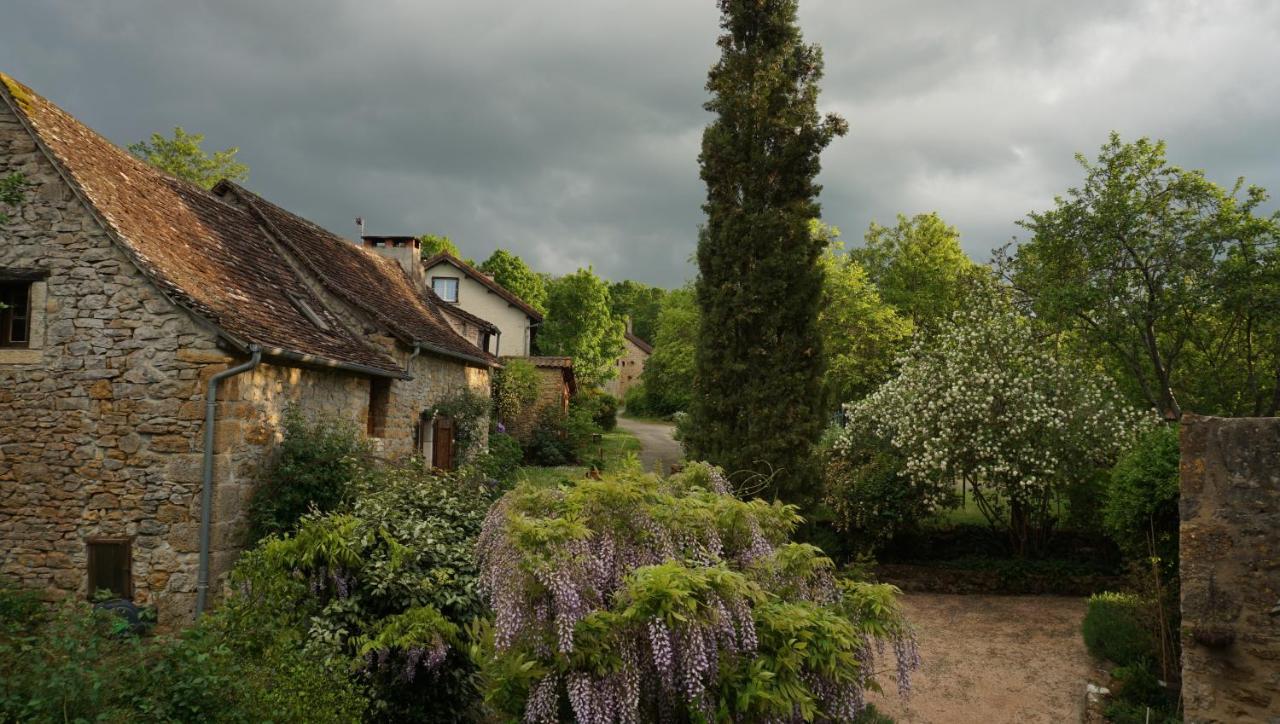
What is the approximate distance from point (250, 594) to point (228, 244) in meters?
6.83

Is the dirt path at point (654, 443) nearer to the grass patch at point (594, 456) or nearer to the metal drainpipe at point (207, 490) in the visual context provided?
the grass patch at point (594, 456)

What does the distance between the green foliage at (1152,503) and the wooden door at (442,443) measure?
11.3 metres

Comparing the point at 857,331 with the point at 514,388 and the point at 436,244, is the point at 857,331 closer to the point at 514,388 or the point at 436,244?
the point at 514,388

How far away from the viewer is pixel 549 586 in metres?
4.13

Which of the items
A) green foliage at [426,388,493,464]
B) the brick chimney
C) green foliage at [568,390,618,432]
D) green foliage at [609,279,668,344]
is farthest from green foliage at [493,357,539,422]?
green foliage at [609,279,668,344]

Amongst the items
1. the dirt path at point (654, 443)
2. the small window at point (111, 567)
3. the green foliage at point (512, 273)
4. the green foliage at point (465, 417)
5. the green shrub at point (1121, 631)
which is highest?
the green foliage at point (512, 273)

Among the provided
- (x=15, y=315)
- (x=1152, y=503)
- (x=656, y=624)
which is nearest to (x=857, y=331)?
(x=1152, y=503)

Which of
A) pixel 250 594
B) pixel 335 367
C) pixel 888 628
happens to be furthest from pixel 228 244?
pixel 888 628

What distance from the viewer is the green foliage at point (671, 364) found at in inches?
1205

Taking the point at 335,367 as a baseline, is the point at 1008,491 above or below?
below

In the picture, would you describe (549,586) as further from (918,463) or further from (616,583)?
(918,463)

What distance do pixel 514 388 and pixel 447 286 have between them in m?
9.86

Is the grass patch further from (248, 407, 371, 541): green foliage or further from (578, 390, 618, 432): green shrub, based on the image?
(248, 407, 371, 541): green foliage

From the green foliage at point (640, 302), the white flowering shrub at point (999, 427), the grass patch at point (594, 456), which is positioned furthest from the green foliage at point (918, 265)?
the green foliage at point (640, 302)
